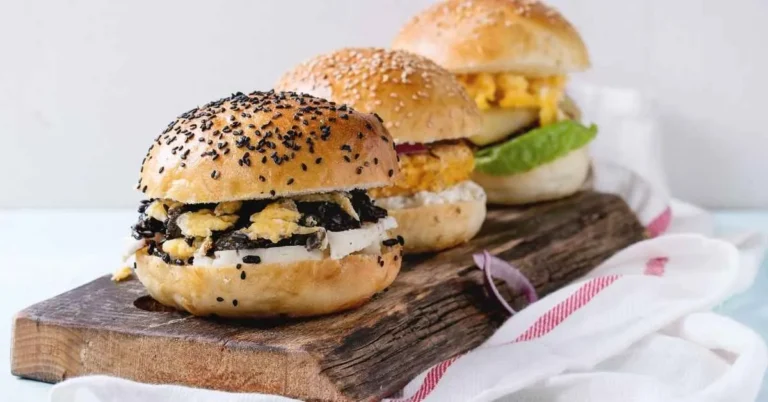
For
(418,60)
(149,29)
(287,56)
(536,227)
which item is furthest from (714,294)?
(149,29)

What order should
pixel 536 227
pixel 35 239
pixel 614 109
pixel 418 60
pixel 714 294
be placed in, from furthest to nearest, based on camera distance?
pixel 614 109 → pixel 35 239 → pixel 536 227 → pixel 418 60 → pixel 714 294

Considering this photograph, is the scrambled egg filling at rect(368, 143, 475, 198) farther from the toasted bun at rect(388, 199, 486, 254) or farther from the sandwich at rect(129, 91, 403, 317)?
the sandwich at rect(129, 91, 403, 317)

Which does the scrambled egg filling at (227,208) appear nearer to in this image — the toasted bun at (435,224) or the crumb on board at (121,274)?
the crumb on board at (121,274)

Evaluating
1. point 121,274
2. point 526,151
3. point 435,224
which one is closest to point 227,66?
point 526,151

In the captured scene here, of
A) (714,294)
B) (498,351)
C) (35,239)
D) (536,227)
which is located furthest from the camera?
(35,239)

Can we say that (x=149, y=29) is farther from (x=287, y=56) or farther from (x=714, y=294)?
(x=714, y=294)

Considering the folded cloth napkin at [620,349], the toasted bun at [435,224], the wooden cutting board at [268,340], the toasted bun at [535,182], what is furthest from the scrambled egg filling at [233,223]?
the toasted bun at [535,182]
